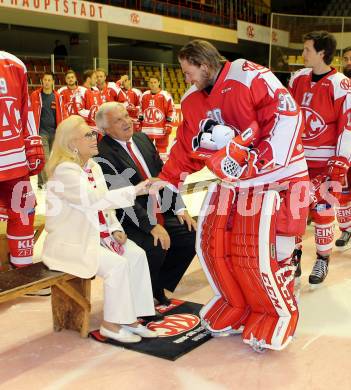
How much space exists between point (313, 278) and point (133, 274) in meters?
1.24

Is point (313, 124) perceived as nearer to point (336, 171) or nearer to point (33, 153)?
point (336, 171)

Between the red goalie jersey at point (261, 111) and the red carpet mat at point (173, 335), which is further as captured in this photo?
the red carpet mat at point (173, 335)

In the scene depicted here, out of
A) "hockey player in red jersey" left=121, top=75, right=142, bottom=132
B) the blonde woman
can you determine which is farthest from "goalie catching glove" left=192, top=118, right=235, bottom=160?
"hockey player in red jersey" left=121, top=75, right=142, bottom=132

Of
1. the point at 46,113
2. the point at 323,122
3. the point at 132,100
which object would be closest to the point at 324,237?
the point at 323,122

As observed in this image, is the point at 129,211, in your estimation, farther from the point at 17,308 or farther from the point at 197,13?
the point at 197,13

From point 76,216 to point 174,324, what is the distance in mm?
729

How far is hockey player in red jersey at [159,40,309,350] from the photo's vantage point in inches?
91.2

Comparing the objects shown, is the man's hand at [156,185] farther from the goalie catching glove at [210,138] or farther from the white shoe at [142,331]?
the white shoe at [142,331]

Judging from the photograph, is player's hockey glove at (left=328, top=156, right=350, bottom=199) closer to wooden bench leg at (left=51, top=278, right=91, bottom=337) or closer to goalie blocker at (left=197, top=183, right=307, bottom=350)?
goalie blocker at (left=197, top=183, right=307, bottom=350)

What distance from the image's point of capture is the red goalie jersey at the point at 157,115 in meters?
8.03

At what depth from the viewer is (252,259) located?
7.78 feet

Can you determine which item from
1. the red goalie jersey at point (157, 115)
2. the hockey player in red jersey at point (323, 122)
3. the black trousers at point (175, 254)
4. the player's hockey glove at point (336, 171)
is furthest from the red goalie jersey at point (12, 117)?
the red goalie jersey at point (157, 115)

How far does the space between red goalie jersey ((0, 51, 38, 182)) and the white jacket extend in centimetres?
40

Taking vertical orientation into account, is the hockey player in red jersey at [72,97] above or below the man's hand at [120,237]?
above
